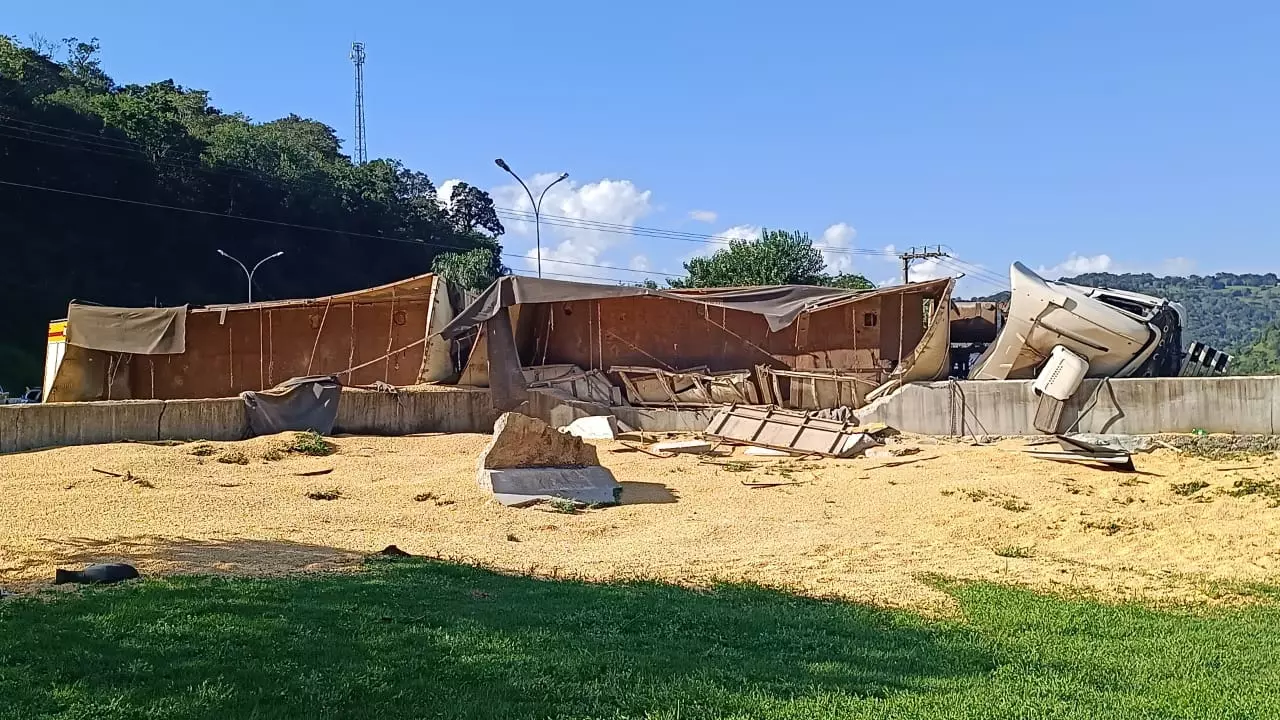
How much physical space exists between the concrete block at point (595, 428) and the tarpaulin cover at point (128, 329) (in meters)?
8.58

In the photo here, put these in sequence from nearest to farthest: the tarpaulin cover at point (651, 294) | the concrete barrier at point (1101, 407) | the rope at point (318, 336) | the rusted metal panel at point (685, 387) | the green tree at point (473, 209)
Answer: the concrete barrier at point (1101, 407) → the tarpaulin cover at point (651, 294) → the rusted metal panel at point (685, 387) → the rope at point (318, 336) → the green tree at point (473, 209)

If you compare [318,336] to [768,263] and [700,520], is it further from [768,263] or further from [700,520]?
[768,263]

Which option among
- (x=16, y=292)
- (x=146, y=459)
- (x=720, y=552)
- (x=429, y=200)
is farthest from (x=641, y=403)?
(x=429, y=200)

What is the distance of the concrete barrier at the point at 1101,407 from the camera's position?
1906 centimetres

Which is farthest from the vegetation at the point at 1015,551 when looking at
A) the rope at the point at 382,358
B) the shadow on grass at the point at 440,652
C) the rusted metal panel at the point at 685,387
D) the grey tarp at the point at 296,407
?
the rope at the point at 382,358

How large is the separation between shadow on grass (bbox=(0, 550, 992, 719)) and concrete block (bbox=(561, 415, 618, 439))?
1194cm

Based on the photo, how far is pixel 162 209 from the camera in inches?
2068

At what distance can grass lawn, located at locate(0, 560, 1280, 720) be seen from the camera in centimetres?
459

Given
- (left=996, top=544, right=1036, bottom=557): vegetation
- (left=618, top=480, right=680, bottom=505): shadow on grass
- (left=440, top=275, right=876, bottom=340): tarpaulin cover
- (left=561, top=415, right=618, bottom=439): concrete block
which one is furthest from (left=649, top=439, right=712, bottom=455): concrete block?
(left=996, top=544, right=1036, bottom=557): vegetation

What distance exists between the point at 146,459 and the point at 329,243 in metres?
51.0

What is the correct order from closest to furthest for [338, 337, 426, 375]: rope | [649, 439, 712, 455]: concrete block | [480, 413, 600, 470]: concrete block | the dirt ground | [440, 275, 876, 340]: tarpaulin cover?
the dirt ground
[480, 413, 600, 470]: concrete block
[649, 439, 712, 455]: concrete block
[440, 275, 876, 340]: tarpaulin cover
[338, 337, 426, 375]: rope

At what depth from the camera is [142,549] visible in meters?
9.14

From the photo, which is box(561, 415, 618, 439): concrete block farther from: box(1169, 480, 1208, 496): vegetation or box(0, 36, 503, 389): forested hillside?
box(0, 36, 503, 389): forested hillside

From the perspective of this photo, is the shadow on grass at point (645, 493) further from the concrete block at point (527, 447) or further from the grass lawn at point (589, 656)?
the grass lawn at point (589, 656)
